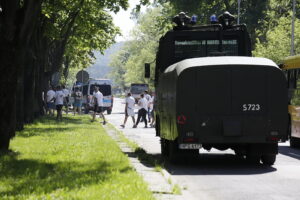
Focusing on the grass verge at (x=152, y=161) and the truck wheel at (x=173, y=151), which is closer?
the grass verge at (x=152, y=161)

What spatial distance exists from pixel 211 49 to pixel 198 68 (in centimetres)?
331

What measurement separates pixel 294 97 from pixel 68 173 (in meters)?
11.2

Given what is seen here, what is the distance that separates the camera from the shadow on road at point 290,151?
19.0 metres

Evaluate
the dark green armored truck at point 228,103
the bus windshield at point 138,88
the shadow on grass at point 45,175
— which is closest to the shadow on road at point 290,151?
the dark green armored truck at point 228,103

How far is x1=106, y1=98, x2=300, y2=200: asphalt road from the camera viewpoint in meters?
10.7

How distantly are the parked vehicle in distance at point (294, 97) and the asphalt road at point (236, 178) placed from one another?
2.64 m

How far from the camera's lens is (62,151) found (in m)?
16.6

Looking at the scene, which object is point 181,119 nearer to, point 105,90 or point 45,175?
point 45,175

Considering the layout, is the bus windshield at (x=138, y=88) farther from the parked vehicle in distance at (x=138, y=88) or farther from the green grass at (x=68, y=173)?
the green grass at (x=68, y=173)

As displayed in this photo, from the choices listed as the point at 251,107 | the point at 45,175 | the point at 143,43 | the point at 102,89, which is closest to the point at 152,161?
the point at 251,107

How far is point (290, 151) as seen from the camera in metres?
20.6

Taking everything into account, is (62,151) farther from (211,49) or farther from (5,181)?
(5,181)

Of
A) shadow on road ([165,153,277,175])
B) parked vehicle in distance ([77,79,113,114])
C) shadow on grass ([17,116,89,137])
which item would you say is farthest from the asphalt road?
parked vehicle in distance ([77,79,113,114])

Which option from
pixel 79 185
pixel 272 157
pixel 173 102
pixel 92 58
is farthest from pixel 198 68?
pixel 92 58
